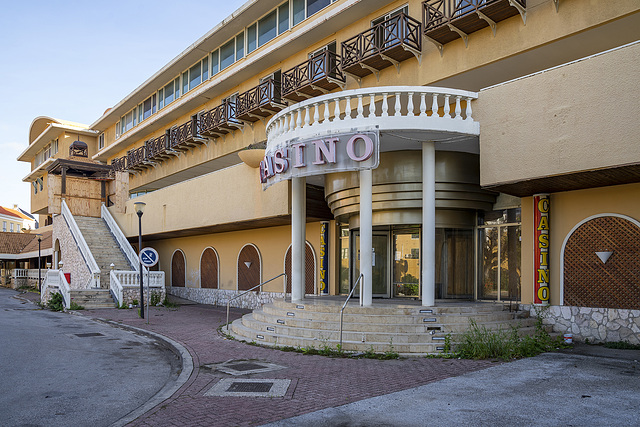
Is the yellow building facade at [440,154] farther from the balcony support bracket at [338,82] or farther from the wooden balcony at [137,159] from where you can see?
the wooden balcony at [137,159]

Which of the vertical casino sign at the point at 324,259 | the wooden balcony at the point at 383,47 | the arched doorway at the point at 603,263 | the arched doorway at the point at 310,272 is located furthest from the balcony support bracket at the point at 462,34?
the arched doorway at the point at 310,272

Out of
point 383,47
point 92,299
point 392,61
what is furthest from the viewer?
point 92,299

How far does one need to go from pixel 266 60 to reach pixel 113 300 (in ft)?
41.9

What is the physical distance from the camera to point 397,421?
21.0ft

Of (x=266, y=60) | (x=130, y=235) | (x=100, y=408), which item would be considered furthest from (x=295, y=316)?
(x=130, y=235)

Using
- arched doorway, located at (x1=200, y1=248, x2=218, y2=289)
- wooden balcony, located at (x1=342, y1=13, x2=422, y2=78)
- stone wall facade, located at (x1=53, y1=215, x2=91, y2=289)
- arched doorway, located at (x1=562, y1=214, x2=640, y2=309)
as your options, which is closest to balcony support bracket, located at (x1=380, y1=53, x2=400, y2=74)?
wooden balcony, located at (x1=342, y1=13, x2=422, y2=78)

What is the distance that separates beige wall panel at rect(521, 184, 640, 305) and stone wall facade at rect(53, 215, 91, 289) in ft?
67.7

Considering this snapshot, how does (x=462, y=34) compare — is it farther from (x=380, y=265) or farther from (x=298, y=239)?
(x=298, y=239)

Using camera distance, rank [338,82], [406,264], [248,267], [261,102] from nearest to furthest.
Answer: [406,264]
[338,82]
[261,102]
[248,267]

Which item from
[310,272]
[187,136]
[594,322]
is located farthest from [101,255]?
[594,322]

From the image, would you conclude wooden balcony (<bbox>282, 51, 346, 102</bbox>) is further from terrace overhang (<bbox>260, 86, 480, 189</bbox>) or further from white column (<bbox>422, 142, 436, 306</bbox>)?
white column (<bbox>422, 142, 436, 306</bbox>)

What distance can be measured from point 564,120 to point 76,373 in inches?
433

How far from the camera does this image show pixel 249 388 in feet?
27.1

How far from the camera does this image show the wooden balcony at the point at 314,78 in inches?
724
